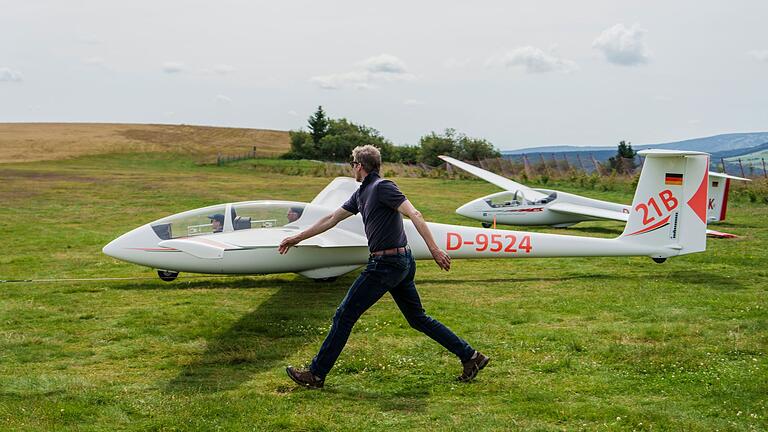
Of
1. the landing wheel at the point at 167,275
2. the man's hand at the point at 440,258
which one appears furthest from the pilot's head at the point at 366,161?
the landing wheel at the point at 167,275

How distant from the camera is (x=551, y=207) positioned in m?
19.0

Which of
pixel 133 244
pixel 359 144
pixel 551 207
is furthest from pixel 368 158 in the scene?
pixel 359 144

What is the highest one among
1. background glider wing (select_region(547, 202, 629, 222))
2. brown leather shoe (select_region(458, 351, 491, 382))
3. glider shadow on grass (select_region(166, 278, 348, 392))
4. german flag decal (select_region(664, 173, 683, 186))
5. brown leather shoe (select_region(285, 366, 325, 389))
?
german flag decal (select_region(664, 173, 683, 186))

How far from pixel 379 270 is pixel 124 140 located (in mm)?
79693

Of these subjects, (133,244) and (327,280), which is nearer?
(133,244)

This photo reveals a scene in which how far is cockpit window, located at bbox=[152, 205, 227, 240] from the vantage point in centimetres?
1047

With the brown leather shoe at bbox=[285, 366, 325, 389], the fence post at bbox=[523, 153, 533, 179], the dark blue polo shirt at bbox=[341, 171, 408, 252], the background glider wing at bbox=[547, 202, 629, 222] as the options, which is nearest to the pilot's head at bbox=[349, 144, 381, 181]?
the dark blue polo shirt at bbox=[341, 171, 408, 252]

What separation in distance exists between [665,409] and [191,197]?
25230 millimetres

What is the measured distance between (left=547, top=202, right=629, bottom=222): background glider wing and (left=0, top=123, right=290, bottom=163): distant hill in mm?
54576

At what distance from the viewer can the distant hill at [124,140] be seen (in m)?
68.8

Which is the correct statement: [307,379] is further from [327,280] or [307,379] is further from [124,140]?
[124,140]

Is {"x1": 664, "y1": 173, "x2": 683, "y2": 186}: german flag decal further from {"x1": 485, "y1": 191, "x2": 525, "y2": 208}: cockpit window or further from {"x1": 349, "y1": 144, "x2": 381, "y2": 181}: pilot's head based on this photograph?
{"x1": 485, "y1": 191, "x2": 525, "y2": 208}: cockpit window

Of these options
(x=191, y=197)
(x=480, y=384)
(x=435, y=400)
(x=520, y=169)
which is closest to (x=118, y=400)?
(x=435, y=400)

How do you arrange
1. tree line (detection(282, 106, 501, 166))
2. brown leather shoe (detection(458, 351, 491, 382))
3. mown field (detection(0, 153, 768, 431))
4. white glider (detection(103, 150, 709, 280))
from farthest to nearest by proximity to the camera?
tree line (detection(282, 106, 501, 166))
white glider (detection(103, 150, 709, 280))
brown leather shoe (detection(458, 351, 491, 382))
mown field (detection(0, 153, 768, 431))
